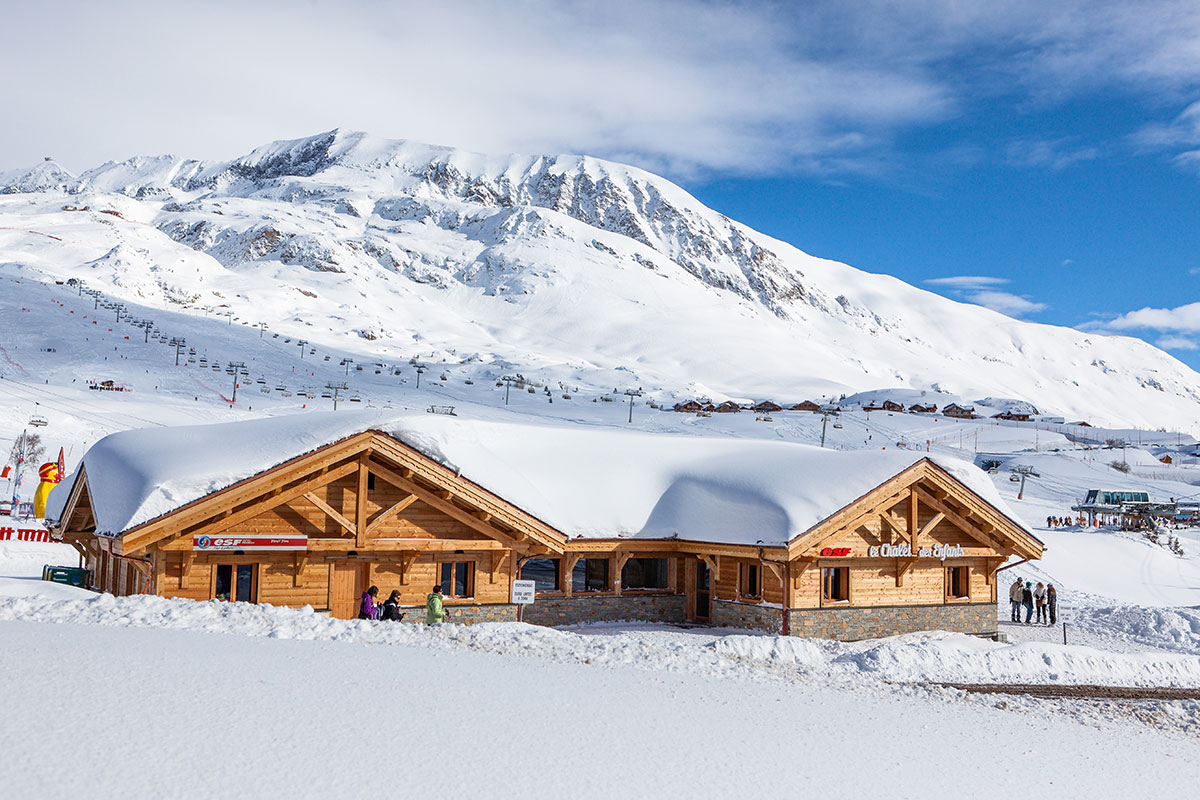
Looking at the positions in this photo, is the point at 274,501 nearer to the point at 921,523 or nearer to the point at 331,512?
the point at 331,512

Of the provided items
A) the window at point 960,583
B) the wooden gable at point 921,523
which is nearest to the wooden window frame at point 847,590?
the wooden gable at point 921,523

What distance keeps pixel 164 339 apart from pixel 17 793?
4479 inches

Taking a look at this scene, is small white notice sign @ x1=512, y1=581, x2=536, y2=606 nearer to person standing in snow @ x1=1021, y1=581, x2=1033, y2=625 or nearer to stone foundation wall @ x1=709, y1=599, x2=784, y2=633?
stone foundation wall @ x1=709, y1=599, x2=784, y2=633

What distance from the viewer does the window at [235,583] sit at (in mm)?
18008

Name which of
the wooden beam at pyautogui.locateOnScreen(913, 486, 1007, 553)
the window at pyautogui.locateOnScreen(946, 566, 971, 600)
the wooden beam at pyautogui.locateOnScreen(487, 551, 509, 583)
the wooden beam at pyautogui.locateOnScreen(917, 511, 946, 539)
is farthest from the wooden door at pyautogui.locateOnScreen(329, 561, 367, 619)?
the window at pyautogui.locateOnScreen(946, 566, 971, 600)

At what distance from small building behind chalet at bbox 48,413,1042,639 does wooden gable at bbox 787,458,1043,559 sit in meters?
0.05

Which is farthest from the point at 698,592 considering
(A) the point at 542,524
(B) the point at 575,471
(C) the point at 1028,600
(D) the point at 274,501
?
(C) the point at 1028,600

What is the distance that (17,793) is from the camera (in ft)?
22.0

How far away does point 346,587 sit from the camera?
19.1 m

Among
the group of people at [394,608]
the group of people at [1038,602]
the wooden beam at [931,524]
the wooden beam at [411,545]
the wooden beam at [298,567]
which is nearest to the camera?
the group of people at [394,608]

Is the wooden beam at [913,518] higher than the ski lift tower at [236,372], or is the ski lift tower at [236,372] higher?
the ski lift tower at [236,372]

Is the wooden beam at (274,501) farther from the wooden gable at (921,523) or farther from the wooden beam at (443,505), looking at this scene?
the wooden gable at (921,523)

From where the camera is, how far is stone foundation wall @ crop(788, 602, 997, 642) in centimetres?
2131

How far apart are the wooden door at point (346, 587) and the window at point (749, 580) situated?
8.48m
